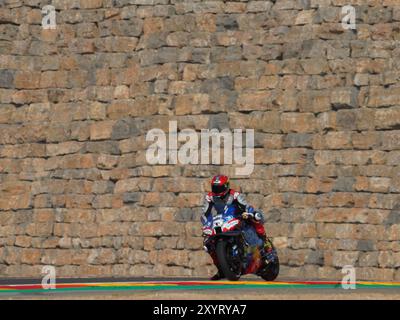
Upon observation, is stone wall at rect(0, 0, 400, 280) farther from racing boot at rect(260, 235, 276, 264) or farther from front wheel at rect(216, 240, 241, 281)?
front wheel at rect(216, 240, 241, 281)

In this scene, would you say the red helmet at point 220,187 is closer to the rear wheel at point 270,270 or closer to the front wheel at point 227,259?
the front wheel at point 227,259

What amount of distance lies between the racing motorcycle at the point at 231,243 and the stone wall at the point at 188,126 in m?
3.63

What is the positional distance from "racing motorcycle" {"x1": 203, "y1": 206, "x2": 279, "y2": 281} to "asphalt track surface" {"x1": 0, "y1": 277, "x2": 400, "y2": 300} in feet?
1.09

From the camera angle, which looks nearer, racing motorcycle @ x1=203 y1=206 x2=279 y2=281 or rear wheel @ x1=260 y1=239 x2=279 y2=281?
racing motorcycle @ x1=203 y1=206 x2=279 y2=281

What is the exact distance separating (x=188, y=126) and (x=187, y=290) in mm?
7910

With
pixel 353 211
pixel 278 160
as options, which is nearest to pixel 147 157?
pixel 278 160

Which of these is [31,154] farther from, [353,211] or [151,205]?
[353,211]

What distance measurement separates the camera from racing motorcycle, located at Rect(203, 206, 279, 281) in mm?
21000

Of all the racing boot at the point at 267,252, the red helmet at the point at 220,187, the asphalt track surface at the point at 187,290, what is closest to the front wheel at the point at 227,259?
the asphalt track surface at the point at 187,290

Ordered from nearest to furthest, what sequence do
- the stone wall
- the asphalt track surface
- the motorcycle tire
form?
the asphalt track surface, the motorcycle tire, the stone wall

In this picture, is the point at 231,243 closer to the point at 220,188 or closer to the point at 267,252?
the point at 220,188

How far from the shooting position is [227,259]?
21016 millimetres

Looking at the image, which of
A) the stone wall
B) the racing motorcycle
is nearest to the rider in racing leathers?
the racing motorcycle

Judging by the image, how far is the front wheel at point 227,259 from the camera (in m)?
21.0
